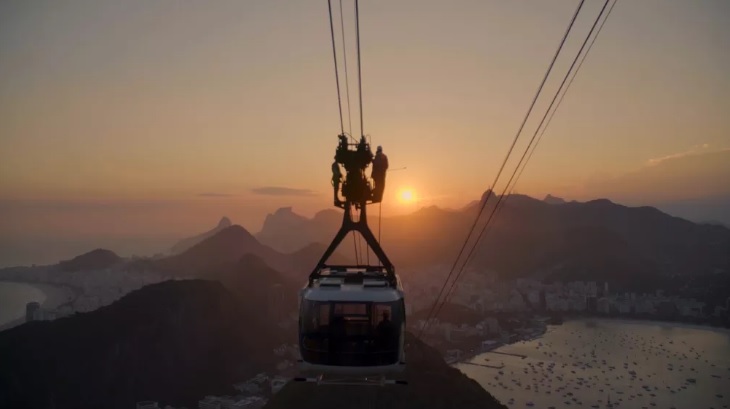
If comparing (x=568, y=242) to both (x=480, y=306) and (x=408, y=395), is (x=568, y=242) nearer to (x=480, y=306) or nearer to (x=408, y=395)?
(x=480, y=306)

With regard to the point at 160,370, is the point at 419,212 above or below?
above

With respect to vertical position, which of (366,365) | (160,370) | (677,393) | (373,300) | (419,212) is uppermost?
(419,212)

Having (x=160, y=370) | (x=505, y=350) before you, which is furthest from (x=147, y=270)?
(x=505, y=350)

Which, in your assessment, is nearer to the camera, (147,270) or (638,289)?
(147,270)

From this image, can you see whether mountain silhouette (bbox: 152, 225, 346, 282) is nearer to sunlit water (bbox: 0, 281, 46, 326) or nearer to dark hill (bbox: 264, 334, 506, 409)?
sunlit water (bbox: 0, 281, 46, 326)

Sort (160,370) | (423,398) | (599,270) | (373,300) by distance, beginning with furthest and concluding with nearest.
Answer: (599,270)
(160,370)
(423,398)
(373,300)

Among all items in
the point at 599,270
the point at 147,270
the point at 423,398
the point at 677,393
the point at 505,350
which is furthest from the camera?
the point at 599,270

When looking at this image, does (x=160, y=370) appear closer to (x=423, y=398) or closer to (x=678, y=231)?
(x=423, y=398)

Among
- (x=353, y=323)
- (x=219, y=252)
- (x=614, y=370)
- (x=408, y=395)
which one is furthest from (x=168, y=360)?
(x=219, y=252)
